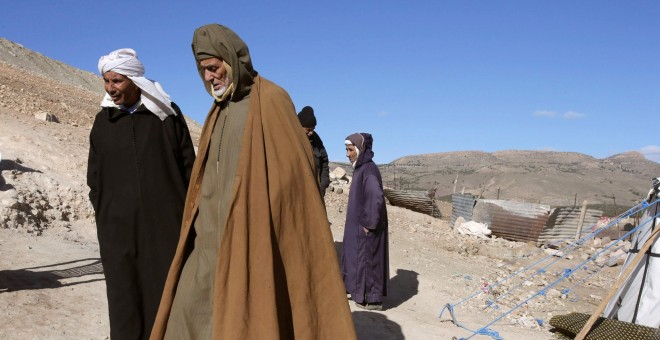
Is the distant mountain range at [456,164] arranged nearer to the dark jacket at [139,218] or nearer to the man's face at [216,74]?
the dark jacket at [139,218]

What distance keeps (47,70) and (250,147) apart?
119 ft

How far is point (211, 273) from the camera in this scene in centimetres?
228

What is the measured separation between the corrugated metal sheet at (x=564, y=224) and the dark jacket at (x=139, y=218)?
11748 millimetres

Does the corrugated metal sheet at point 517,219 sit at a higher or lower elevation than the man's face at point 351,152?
lower

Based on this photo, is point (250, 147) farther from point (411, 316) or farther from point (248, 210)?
point (411, 316)

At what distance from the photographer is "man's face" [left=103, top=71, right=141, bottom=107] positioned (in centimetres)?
267

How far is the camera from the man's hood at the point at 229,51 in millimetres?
2336

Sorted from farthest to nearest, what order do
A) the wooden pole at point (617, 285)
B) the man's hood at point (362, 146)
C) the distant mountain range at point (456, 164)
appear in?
the distant mountain range at point (456, 164), the man's hood at point (362, 146), the wooden pole at point (617, 285)

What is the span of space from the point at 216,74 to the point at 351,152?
3063 mm

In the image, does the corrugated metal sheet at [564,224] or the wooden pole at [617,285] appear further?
the corrugated metal sheet at [564,224]

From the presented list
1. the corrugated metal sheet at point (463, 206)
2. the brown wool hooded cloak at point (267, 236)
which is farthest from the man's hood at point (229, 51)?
the corrugated metal sheet at point (463, 206)

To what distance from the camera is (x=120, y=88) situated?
2684 mm

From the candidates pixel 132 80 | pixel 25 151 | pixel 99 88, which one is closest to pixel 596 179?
pixel 99 88

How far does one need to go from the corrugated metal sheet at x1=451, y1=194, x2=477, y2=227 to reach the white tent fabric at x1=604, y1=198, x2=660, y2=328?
855 centimetres
